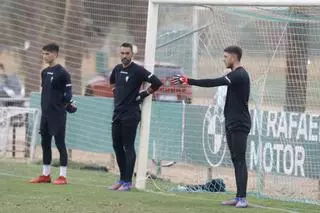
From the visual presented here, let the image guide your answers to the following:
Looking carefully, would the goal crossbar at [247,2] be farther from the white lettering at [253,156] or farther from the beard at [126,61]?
the white lettering at [253,156]

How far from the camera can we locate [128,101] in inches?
522

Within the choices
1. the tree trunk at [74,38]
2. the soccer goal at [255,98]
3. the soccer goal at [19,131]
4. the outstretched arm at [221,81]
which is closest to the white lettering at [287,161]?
the soccer goal at [255,98]

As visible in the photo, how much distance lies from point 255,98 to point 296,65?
82 centimetres

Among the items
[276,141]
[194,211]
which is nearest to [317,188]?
[276,141]

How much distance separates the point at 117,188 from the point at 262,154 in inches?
103

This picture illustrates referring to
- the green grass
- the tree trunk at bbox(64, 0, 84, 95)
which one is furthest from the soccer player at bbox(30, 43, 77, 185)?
the tree trunk at bbox(64, 0, 84, 95)

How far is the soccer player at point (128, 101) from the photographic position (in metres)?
13.2

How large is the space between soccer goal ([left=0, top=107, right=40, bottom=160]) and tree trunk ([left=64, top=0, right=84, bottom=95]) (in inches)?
46.3

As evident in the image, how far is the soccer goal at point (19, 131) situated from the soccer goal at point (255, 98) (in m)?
3.87

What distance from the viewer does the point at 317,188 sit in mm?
14297

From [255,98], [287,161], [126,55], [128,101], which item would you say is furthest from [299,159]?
[126,55]

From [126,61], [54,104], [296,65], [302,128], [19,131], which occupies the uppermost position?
[296,65]

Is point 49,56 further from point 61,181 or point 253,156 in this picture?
point 253,156

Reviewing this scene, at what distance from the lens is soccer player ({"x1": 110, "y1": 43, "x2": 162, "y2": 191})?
13227mm
